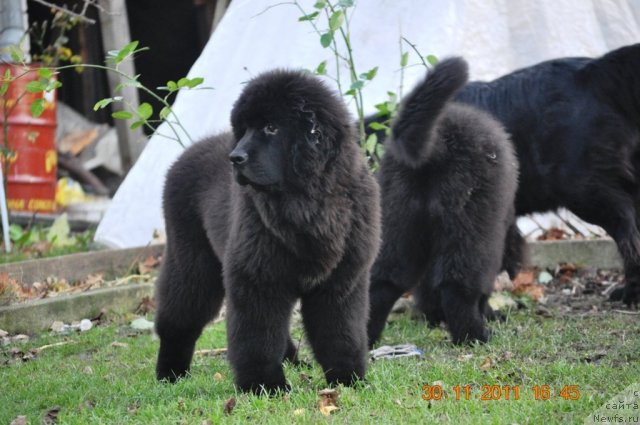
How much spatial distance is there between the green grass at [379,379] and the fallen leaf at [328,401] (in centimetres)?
3

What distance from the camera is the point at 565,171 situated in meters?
5.94

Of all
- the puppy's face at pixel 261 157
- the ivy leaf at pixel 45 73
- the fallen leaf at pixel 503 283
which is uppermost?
the ivy leaf at pixel 45 73

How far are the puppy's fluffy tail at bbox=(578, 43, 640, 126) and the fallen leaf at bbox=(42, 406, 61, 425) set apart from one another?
13.1 feet

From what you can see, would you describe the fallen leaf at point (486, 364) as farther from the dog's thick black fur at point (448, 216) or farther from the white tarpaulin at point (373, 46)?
the white tarpaulin at point (373, 46)

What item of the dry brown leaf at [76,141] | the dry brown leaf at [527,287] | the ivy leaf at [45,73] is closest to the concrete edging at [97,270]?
the dry brown leaf at [527,287]

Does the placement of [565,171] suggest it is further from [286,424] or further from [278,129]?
[286,424]

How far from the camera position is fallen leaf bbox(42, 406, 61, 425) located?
149 inches

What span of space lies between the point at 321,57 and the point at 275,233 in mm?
4382

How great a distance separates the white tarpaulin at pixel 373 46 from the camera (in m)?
7.78

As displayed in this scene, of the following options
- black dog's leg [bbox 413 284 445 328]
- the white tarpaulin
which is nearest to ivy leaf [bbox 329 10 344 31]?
black dog's leg [bbox 413 284 445 328]

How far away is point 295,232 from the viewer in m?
3.76

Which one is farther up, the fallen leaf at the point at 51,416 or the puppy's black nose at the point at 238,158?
the puppy's black nose at the point at 238,158

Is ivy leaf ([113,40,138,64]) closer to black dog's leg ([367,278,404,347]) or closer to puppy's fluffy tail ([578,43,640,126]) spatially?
black dog's leg ([367,278,404,347])

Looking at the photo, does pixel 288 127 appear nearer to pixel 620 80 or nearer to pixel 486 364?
pixel 486 364
